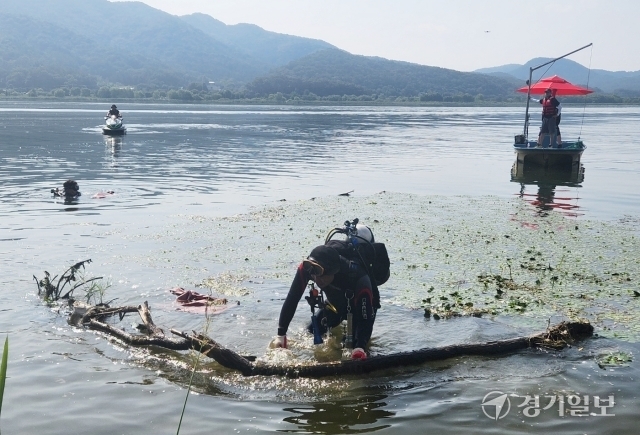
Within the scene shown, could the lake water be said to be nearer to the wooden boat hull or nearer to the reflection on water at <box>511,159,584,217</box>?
the reflection on water at <box>511,159,584,217</box>

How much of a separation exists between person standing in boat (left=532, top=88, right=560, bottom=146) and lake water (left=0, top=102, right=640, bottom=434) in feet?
6.71

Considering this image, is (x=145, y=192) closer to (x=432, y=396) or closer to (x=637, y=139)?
(x=432, y=396)

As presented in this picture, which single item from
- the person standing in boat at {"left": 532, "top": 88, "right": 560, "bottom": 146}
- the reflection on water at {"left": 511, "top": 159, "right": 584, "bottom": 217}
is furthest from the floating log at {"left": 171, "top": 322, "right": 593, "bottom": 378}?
the person standing in boat at {"left": 532, "top": 88, "right": 560, "bottom": 146}

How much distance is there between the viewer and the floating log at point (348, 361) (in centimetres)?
705

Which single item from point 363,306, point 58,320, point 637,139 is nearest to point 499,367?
point 363,306

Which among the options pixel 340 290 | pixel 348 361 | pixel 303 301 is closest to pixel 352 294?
pixel 340 290

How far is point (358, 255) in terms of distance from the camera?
24.7ft

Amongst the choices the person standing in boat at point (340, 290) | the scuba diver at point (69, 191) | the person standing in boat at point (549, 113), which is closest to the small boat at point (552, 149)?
the person standing in boat at point (549, 113)

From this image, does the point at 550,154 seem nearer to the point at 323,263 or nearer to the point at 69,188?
the point at 69,188

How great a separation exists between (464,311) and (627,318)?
7.22 feet

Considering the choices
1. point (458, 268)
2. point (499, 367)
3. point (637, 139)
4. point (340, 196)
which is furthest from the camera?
point (637, 139)

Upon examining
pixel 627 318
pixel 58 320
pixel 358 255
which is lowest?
pixel 58 320

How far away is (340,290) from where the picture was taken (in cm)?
762

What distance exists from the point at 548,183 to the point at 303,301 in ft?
62.4
